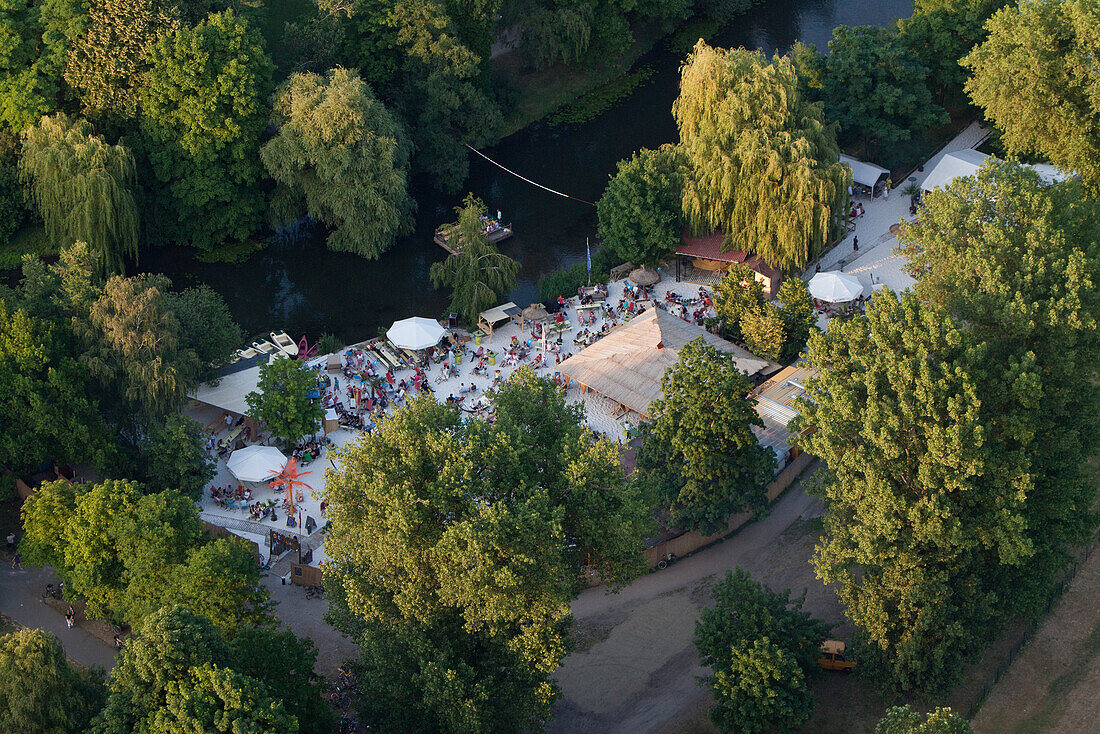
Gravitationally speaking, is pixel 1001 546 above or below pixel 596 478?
below

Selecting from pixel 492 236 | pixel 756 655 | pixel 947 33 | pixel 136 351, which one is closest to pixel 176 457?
pixel 136 351

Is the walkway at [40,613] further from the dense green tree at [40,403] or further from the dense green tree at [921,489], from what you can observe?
the dense green tree at [921,489]

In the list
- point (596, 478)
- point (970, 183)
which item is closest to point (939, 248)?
point (970, 183)

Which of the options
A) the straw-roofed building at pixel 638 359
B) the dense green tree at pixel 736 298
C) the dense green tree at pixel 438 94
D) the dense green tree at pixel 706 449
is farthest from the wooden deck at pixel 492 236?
the dense green tree at pixel 706 449

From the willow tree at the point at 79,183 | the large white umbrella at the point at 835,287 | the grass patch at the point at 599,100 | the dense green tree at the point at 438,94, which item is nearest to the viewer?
the large white umbrella at the point at 835,287

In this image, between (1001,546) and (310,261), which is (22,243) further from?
(1001,546)

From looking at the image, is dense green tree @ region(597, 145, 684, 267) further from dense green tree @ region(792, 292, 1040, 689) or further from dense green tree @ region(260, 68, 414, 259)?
dense green tree @ region(792, 292, 1040, 689)
